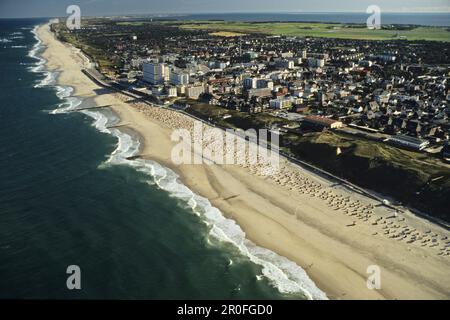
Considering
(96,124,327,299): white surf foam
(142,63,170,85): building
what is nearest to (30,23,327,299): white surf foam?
(96,124,327,299): white surf foam

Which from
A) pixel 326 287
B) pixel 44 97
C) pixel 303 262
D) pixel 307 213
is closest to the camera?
pixel 326 287

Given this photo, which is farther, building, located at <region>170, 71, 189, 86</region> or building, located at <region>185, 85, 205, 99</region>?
building, located at <region>170, 71, 189, 86</region>

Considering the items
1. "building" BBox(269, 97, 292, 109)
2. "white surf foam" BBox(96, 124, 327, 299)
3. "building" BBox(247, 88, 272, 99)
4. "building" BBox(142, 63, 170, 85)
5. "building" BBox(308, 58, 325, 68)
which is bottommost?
"white surf foam" BBox(96, 124, 327, 299)

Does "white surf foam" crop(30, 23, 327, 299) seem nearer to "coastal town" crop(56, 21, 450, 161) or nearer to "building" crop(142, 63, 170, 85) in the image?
"coastal town" crop(56, 21, 450, 161)

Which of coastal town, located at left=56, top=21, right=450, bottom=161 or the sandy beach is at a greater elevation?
coastal town, located at left=56, top=21, right=450, bottom=161
